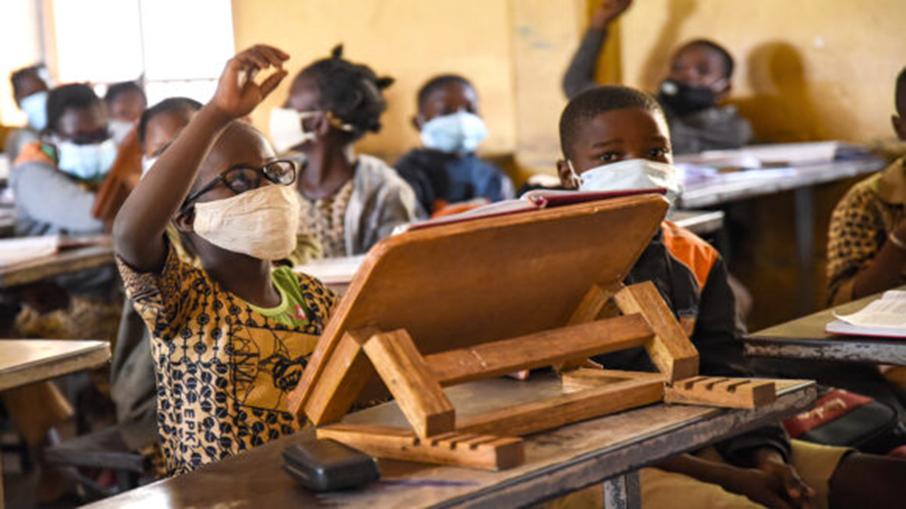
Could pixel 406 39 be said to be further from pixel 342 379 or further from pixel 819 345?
pixel 342 379

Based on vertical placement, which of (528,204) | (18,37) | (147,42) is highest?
(18,37)

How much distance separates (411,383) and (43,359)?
1160 mm

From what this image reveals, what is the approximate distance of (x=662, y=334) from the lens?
66.0 inches

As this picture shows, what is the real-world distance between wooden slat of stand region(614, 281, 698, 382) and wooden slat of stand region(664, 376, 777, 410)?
20 mm

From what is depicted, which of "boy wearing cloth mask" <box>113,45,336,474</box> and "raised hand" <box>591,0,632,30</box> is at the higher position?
"raised hand" <box>591,0,632,30</box>

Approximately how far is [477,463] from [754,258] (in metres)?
4.99

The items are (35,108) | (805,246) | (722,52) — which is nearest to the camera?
A: (805,246)

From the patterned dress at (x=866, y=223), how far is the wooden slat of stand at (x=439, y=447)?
2122 millimetres

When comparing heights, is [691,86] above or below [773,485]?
above

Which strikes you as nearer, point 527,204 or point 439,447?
point 439,447

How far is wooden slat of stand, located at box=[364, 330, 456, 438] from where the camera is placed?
1.43m

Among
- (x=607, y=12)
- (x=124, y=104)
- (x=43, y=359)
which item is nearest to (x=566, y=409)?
(x=43, y=359)

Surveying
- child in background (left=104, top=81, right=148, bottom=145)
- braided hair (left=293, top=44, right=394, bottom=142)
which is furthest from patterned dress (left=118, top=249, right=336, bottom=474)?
child in background (left=104, top=81, right=148, bottom=145)

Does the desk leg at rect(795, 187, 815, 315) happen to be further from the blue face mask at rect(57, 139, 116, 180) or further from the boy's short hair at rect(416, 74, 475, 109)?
the blue face mask at rect(57, 139, 116, 180)
